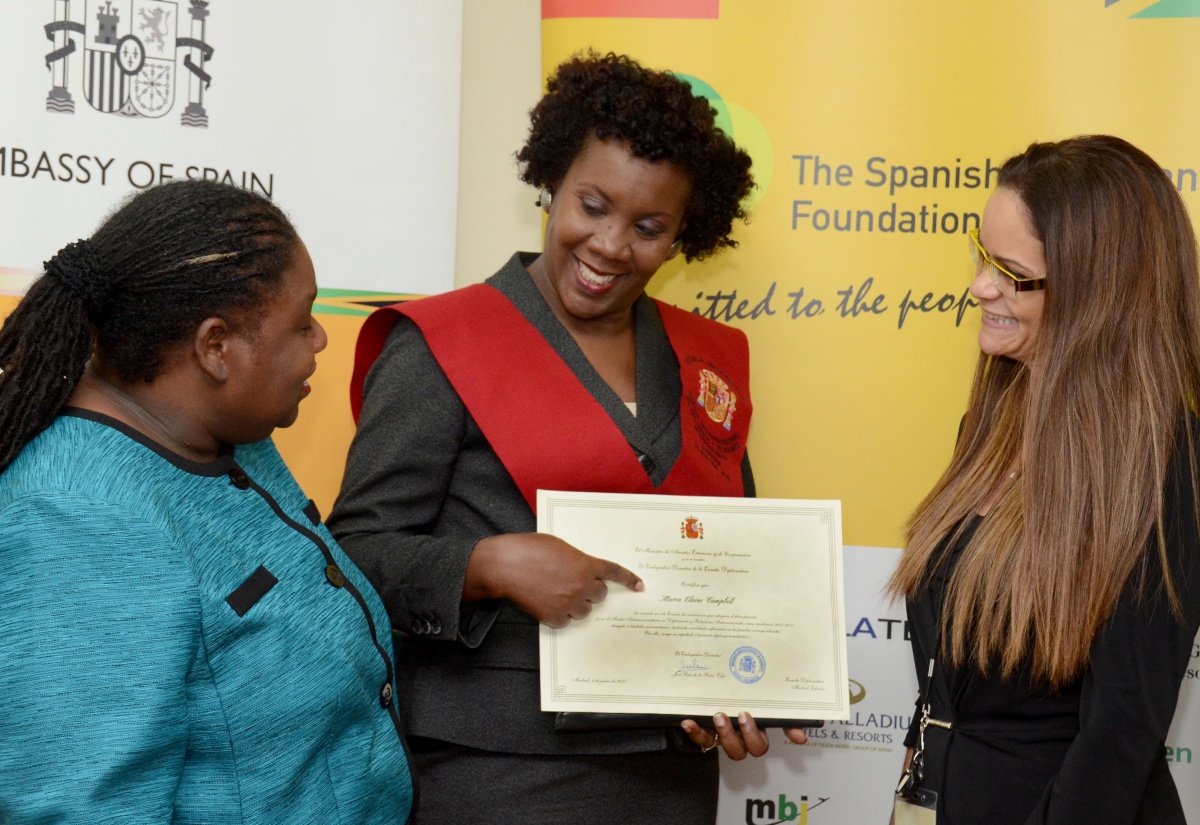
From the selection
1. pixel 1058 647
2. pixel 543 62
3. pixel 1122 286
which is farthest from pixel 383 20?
pixel 1058 647

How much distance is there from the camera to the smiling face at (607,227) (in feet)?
7.02

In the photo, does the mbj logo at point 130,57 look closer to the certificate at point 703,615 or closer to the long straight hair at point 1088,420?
the certificate at point 703,615

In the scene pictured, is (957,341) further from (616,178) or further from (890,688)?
(616,178)

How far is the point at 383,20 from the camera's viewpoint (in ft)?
9.14

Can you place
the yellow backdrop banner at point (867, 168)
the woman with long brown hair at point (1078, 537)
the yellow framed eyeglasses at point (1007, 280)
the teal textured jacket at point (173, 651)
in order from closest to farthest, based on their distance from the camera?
the teal textured jacket at point (173, 651)
the woman with long brown hair at point (1078, 537)
the yellow framed eyeglasses at point (1007, 280)
the yellow backdrop banner at point (867, 168)

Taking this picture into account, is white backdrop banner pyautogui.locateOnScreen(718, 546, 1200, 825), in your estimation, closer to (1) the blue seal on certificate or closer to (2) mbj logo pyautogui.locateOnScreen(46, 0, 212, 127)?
(1) the blue seal on certificate

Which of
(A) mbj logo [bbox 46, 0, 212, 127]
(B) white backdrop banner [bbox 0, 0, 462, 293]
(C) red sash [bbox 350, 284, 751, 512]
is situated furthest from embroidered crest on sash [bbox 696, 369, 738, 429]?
(A) mbj logo [bbox 46, 0, 212, 127]

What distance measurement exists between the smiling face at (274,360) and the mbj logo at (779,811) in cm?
191

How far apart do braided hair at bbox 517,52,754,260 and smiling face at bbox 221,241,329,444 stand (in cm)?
80

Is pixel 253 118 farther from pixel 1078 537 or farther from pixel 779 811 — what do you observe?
pixel 779 811

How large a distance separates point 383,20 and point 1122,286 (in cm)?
190

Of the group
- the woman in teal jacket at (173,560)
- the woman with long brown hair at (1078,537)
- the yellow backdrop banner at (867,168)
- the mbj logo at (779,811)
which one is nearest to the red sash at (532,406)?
the woman in teal jacket at (173,560)

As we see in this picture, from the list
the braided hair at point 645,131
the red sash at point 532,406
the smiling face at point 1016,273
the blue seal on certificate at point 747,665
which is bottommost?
the blue seal on certificate at point 747,665

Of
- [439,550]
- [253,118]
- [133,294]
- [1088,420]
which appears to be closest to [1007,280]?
[1088,420]
